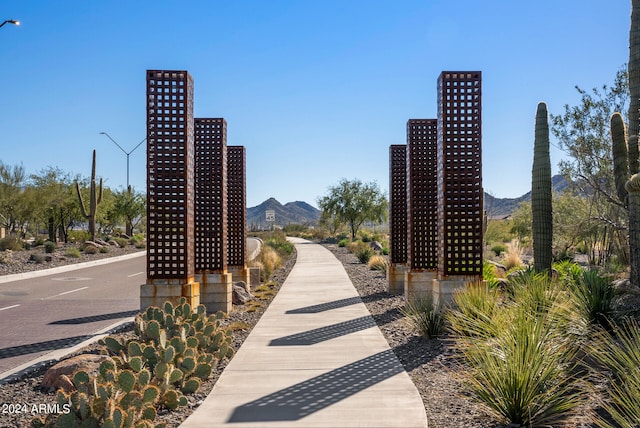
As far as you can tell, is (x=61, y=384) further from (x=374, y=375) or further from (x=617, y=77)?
(x=617, y=77)

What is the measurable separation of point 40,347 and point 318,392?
537 cm

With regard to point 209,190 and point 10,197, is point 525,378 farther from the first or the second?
point 10,197

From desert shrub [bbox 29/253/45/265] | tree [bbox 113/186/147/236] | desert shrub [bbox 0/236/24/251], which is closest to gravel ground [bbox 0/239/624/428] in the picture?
desert shrub [bbox 29/253/45/265]

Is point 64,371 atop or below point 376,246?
below

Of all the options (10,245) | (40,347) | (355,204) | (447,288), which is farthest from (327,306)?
(355,204)

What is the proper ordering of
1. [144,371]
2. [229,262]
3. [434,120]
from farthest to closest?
[229,262] < [434,120] < [144,371]

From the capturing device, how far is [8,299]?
16000mm

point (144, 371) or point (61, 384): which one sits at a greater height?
point (144, 371)

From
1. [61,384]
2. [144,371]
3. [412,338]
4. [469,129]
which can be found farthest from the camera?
[469,129]

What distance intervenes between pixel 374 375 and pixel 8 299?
12690 mm

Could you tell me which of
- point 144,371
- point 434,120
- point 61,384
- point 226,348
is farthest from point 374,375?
point 434,120

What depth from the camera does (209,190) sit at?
14445 millimetres

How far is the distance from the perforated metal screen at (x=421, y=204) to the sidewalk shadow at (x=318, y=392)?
258 inches

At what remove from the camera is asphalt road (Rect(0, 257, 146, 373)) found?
31.8ft
